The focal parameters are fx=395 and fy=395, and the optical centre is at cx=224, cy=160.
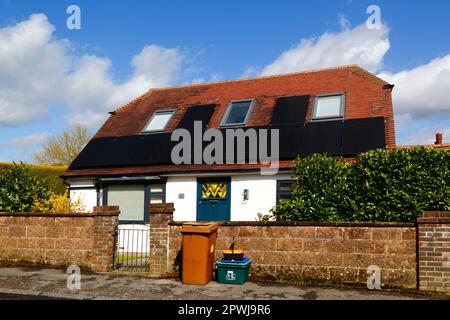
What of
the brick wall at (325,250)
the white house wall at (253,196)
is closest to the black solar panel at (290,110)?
the white house wall at (253,196)

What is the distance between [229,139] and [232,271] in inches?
267

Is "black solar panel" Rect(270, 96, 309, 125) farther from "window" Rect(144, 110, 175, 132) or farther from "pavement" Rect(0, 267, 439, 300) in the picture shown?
"pavement" Rect(0, 267, 439, 300)

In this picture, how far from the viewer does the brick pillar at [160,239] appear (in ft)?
30.6

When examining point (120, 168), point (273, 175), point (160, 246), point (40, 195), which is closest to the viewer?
point (160, 246)

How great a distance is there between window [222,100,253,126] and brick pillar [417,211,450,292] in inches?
335

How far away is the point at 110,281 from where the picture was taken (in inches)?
347

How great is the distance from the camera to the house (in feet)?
43.2

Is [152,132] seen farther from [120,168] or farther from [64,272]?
[64,272]

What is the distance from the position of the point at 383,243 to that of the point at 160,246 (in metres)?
4.96

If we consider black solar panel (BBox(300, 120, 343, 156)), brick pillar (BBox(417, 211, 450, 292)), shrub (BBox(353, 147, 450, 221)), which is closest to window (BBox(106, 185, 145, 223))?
black solar panel (BBox(300, 120, 343, 156))

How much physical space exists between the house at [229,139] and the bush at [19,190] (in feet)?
10.0

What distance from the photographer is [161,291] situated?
7.98 m

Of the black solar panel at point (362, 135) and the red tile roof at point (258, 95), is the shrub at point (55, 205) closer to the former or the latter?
the red tile roof at point (258, 95)

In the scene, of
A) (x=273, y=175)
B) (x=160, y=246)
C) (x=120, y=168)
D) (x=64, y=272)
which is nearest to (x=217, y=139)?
(x=273, y=175)
